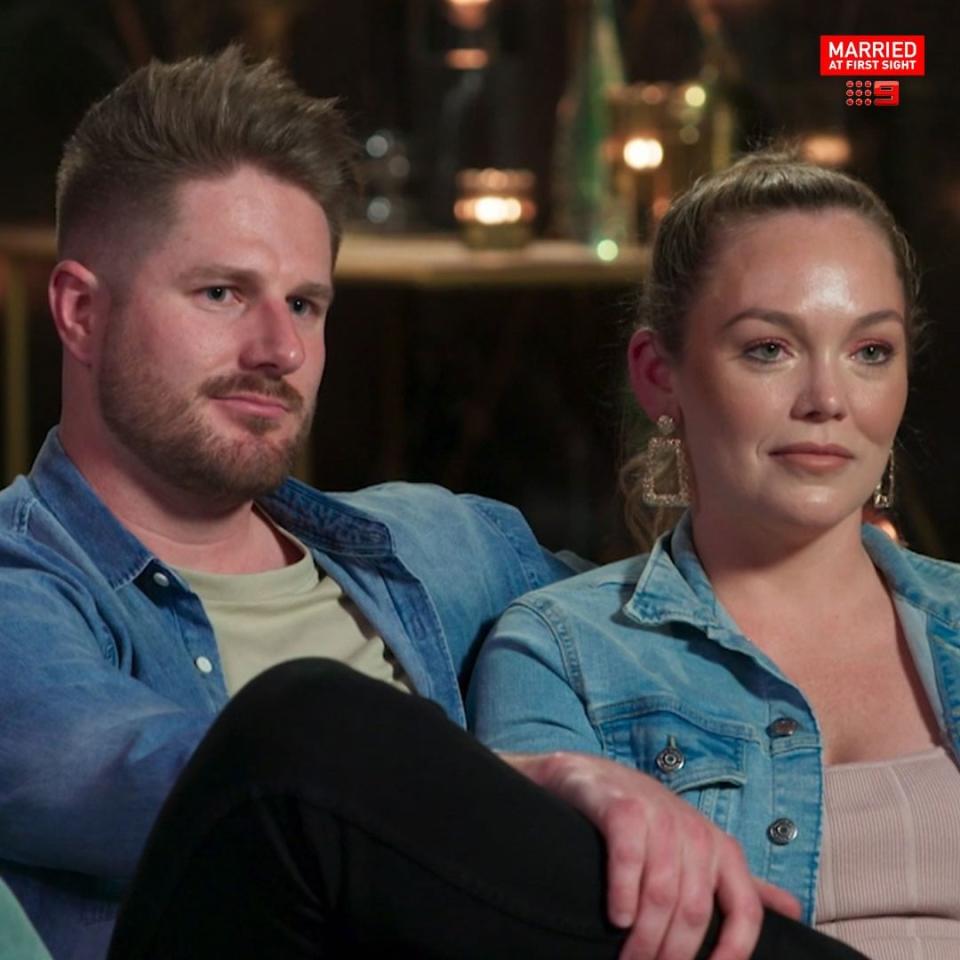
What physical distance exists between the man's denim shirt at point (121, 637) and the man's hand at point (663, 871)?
29 cm

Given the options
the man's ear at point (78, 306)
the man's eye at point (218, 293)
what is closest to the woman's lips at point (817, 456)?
the man's eye at point (218, 293)

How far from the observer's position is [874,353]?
1622 millimetres

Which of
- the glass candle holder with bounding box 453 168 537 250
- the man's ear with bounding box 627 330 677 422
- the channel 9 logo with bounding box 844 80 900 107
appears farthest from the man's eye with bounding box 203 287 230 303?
the glass candle holder with bounding box 453 168 537 250

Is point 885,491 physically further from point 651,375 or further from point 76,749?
point 76,749

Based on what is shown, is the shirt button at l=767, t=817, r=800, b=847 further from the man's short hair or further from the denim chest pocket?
the man's short hair

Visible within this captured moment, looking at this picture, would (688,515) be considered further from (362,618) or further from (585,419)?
(585,419)

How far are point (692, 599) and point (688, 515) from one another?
0.12m

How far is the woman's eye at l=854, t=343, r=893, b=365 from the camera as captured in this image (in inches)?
63.6

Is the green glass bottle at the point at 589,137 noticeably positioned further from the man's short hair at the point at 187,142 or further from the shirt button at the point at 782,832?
the shirt button at the point at 782,832

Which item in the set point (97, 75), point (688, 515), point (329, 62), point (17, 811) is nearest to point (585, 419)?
point (329, 62)

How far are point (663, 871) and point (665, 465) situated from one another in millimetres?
584

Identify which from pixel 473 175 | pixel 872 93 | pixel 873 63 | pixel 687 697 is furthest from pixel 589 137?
pixel 687 697

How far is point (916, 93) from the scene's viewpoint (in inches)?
133

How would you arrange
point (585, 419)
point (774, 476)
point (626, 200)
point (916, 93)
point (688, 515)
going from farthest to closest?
1. point (585, 419)
2. point (626, 200)
3. point (916, 93)
4. point (688, 515)
5. point (774, 476)
